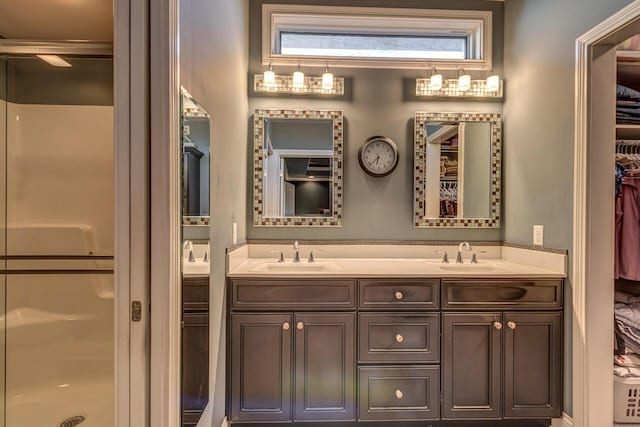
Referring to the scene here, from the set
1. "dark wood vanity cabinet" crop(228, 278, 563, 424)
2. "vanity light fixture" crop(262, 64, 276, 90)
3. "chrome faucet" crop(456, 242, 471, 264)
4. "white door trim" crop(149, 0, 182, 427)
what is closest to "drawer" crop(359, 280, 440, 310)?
"dark wood vanity cabinet" crop(228, 278, 563, 424)

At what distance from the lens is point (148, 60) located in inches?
A: 39.4

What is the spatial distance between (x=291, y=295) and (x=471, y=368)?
107cm

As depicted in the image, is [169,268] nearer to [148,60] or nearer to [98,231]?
[148,60]

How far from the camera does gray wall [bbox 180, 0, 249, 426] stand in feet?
4.15

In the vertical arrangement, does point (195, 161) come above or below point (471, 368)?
above

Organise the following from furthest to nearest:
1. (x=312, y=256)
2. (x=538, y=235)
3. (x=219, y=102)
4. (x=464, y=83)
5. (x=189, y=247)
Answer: (x=464, y=83)
(x=312, y=256)
(x=538, y=235)
(x=219, y=102)
(x=189, y=247)

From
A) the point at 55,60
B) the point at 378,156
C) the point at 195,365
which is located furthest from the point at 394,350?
the point at 55,60

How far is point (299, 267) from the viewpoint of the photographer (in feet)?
6.91

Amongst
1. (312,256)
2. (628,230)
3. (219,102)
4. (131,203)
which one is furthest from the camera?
(312,256)

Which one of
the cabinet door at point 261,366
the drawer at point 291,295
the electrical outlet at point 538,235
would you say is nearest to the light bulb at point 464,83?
the electrical outlet at point 538,235

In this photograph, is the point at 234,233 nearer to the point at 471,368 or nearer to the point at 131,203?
the point at 131,203

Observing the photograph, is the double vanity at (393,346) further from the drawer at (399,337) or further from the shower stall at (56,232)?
the shower stall at (56,232)

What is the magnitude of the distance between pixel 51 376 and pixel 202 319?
1315 mm

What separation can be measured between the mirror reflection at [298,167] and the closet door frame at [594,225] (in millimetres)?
1459
